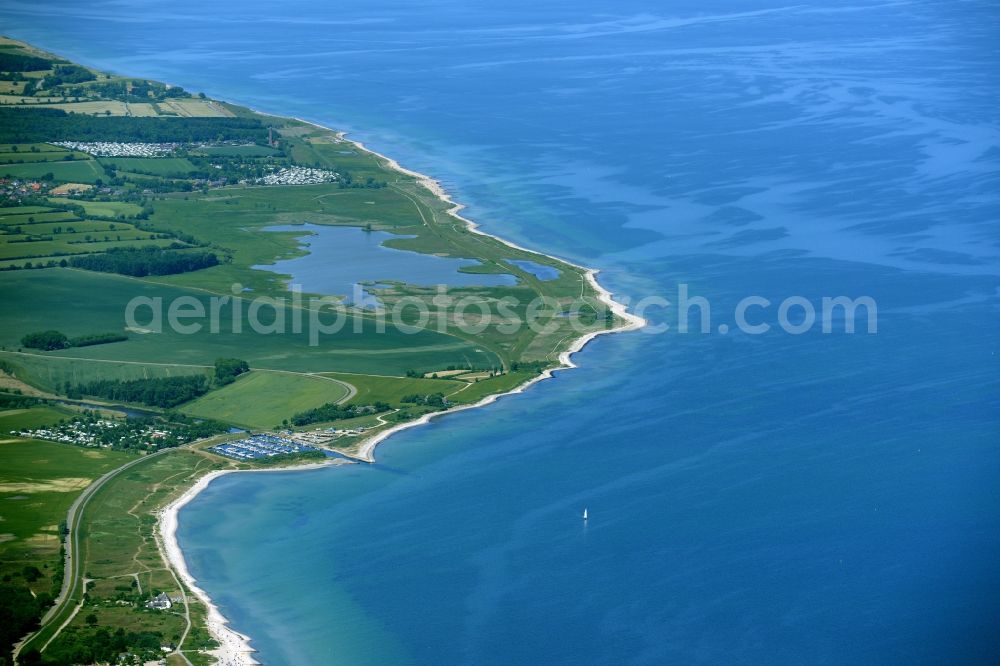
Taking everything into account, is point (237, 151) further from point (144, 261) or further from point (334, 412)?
point (334, 412)

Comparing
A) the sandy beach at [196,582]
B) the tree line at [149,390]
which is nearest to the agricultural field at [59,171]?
the tree line at [149,390]

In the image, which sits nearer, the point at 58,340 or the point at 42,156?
the point at 58,340

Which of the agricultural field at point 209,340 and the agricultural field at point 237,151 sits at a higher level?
the agricultural field at point 237,151

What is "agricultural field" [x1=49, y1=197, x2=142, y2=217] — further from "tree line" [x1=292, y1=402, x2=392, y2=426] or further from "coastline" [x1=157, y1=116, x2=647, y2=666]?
"tree line" [x1=292, y1=402, x2=392, y2=426]

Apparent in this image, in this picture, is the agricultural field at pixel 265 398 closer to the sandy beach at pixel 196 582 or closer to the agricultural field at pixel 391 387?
the agricultural field at pixel 391 387

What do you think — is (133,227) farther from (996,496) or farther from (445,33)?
(445,33)

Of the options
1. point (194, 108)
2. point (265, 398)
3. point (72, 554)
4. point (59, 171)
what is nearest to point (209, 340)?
point (265, 398)
